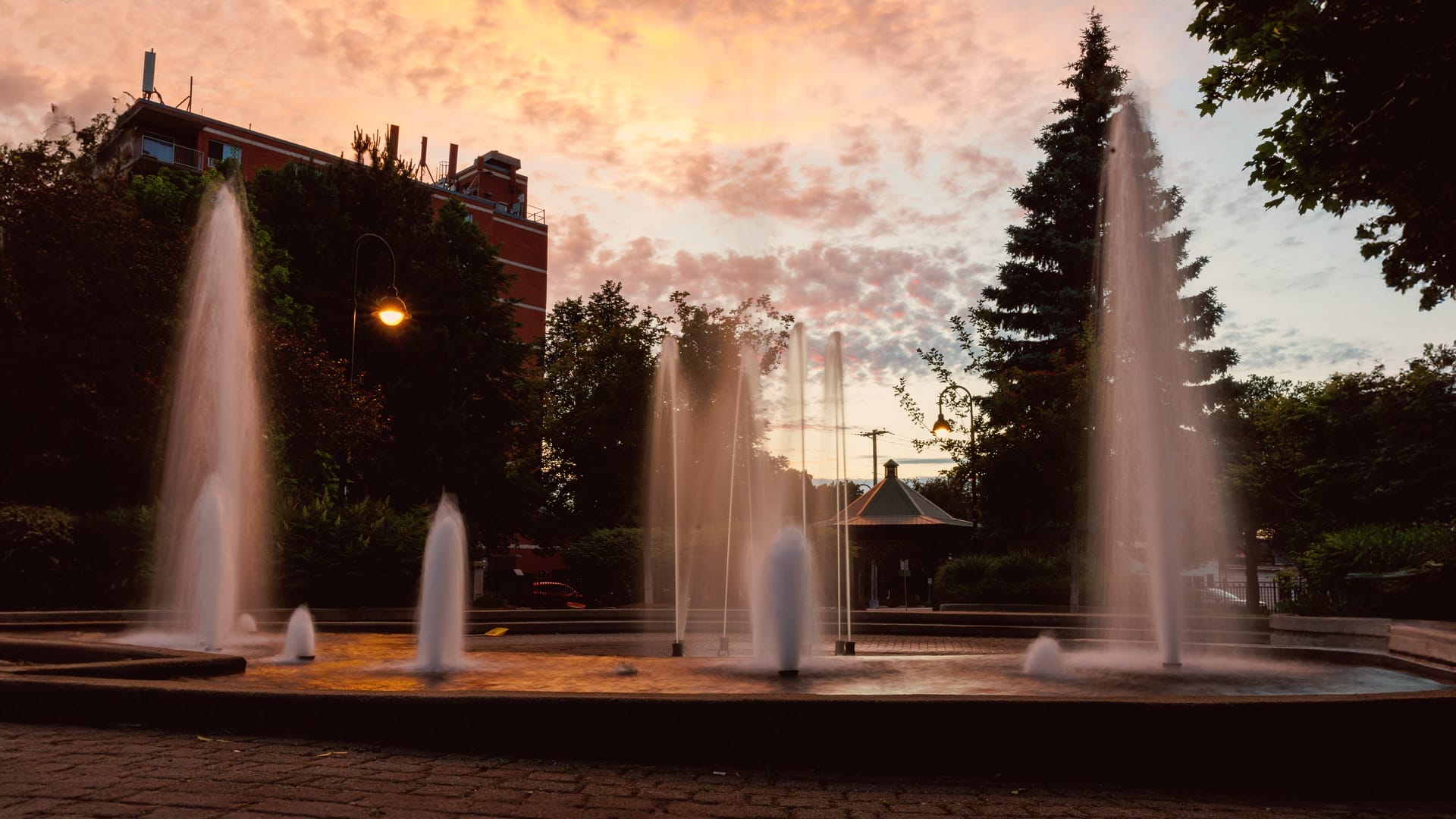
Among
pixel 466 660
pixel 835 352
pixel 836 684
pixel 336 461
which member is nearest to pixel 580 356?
pixel 336 461

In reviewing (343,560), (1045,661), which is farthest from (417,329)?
(1045,661)

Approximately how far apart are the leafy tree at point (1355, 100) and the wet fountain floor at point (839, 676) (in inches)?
215

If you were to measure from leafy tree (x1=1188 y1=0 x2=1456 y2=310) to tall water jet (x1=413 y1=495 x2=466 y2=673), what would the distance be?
1068cm

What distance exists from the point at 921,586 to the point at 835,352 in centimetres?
2605

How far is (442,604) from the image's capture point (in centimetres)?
1011

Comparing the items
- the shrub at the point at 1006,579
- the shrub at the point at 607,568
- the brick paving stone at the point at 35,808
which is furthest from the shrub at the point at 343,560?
the brick paving stone at the point at 35,808

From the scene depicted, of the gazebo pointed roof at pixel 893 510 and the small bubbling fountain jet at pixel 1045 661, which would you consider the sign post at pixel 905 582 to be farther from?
the small bubbling fountain jet at pixel 1045 661

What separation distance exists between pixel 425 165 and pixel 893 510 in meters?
45.1

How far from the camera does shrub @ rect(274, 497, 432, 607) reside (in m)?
18.6

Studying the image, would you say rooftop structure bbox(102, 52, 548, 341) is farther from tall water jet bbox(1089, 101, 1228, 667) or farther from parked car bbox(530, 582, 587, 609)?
tall water jet bbox(1089, 101, 1228, 667)

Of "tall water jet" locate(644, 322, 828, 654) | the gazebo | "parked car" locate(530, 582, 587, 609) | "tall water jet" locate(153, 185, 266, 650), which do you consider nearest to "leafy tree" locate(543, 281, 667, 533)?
"tall water jet" locate(644, 322, 828, 654)

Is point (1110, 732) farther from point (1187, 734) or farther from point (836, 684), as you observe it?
point (836, 684)

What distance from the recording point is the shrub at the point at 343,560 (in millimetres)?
18625

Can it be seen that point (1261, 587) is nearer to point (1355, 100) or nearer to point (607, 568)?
point (607, 568)
